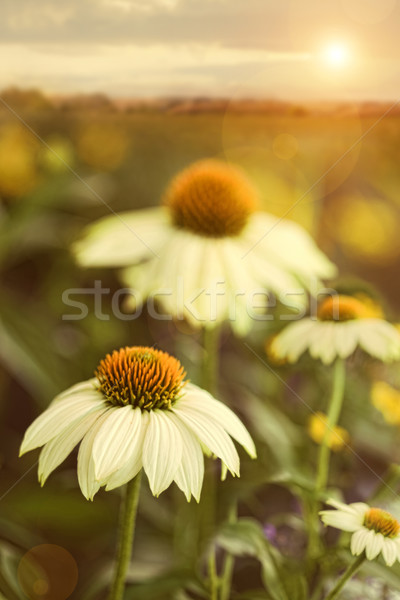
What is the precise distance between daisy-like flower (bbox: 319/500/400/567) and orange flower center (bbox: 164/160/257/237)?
0.45 m

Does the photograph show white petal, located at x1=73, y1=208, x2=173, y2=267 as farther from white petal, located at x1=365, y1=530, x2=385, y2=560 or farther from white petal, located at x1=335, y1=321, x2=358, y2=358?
white petal, located at x1=365, y1=530, x2=385, y2=560

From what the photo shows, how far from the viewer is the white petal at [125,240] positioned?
825mm

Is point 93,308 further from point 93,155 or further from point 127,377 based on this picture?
point 127,377

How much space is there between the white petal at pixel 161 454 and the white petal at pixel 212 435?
0.02 m

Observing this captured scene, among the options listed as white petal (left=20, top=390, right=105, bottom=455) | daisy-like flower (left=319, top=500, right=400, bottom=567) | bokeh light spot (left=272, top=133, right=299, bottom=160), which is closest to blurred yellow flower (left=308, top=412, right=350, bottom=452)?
daisy-like flower (left=319, top=500, right=400, bottom=567)

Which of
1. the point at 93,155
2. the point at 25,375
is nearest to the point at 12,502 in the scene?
the point at 25,375

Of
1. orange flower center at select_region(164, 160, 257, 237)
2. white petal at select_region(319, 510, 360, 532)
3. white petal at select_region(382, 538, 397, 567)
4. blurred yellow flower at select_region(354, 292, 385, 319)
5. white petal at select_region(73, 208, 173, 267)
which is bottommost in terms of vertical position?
white petal at select_region(382, 538, 397, 567)

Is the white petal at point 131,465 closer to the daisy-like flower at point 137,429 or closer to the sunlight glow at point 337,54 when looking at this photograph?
the daisy-like flower at point 137,429

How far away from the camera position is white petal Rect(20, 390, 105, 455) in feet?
1.60

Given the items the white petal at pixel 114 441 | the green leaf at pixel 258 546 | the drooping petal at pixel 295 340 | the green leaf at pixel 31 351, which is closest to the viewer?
the white petal at pixel 114 441

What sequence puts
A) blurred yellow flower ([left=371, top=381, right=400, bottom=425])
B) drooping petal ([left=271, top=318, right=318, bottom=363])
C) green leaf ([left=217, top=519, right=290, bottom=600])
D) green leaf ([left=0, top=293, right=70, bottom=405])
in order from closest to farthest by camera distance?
green leaf ([left=217, top=519, right=290, bottom=600]) < drooping petal ([left=271, top=318, right=318, bottom=363]) < blurred yellow flower ([left=371, top=381, right=400, bottom=425]) < green leaf ([left=0, top=293, right=70, bottom=405])

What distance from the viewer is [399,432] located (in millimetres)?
907

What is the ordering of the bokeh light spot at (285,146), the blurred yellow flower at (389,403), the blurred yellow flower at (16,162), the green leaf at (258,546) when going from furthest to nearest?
the blurred yellow flower at (16,162)
the bokeh light spot at (285,146)
the blurred yellow flower at (389,403)
the green leaf at (258,546)

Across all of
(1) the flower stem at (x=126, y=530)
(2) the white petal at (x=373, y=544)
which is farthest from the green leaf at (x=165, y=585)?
(2) the white petal at (x=373, y=544)
